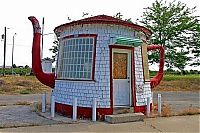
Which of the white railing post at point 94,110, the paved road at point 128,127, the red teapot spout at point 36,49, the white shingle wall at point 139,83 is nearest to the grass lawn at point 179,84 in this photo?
the white shingle wall at point 139,83

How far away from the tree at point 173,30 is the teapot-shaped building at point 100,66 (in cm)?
2466

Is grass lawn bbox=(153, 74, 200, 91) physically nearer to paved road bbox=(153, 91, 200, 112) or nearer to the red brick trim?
paved road bbox=(153, 91, 200, 112)

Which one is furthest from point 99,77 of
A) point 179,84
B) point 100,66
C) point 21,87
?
point 179,84

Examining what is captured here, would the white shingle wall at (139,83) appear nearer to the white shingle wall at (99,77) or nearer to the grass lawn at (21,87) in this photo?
the white shingle wall at (99,77)

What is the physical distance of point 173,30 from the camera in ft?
121

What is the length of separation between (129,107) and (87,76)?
6.35 feet

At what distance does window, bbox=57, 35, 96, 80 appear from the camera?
37.1 feet

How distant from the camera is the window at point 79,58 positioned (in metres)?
11.3

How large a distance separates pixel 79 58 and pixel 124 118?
8.97ft

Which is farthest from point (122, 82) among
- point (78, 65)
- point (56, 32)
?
point (56, 32)

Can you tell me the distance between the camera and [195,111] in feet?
43.2

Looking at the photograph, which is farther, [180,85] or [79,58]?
[180,85]

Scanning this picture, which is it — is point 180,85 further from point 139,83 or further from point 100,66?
point 100,66

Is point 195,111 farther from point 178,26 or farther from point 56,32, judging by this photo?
point 178,26
